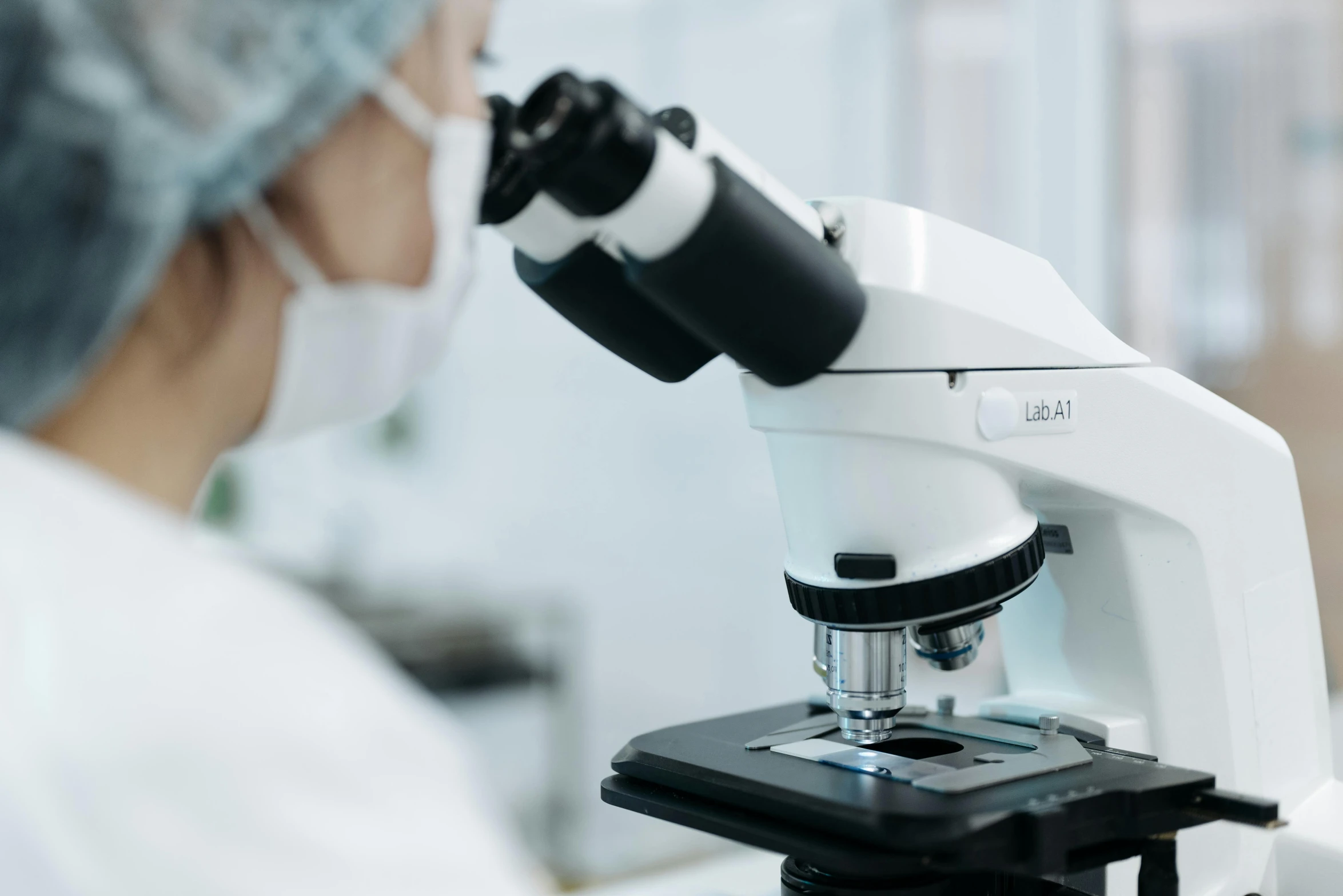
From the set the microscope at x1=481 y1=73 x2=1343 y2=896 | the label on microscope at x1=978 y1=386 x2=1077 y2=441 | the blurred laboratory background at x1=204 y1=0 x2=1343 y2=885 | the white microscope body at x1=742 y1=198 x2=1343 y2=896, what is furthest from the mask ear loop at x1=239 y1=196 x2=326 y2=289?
the blurred laboratory background at x1=204 y1=0 x2=1343 y2=885

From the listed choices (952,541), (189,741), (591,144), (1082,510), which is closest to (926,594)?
(952,541)

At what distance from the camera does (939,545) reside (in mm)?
635

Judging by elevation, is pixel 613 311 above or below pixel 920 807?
above

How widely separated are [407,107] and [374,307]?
95 millimetres

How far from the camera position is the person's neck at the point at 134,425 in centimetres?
48

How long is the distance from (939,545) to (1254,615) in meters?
Answer: 0.27

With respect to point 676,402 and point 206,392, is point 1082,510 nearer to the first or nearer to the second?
point 206,392

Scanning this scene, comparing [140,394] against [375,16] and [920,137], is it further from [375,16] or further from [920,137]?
[920,137]

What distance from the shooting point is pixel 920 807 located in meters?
0.59

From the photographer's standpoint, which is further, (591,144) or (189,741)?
(591,144)

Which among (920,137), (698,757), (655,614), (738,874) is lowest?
(655,614)

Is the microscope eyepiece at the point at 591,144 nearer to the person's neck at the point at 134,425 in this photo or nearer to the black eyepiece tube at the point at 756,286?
the black eyepiece tube at the point at 756,286

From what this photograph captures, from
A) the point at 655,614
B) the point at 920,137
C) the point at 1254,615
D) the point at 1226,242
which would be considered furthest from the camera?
the point at 655,614

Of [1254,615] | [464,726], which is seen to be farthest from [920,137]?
[1254,615]
